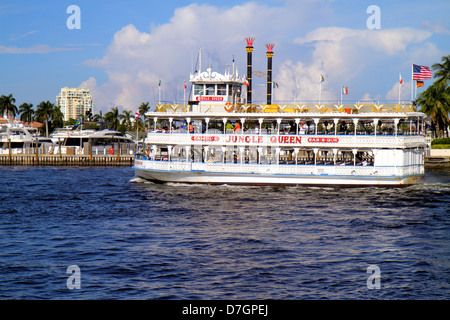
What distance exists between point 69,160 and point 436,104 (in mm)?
57479

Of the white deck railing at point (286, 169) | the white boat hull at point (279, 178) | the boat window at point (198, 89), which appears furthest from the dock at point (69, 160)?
the white deck railing at point (286, 169)

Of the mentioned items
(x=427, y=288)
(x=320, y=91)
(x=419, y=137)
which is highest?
(x=320, y=91)

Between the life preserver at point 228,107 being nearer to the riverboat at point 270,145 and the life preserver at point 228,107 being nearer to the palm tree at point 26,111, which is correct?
the riverboat at point 270,145

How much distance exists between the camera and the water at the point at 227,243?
17.2m

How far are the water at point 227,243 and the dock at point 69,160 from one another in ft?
117

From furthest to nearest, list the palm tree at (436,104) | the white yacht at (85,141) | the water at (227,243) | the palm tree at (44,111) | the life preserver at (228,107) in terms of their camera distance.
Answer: the palm tree at (44,111), the white yacht at (85,141), the palm tree at (436,104), the life preserver at (228,107), the water at (227,243)

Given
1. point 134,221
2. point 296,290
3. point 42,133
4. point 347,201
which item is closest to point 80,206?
point 134,221

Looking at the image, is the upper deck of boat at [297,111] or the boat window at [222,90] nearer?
the upper deck of boat at [297,111]

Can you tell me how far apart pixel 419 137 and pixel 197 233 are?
25.6 metres

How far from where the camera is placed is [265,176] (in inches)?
1631

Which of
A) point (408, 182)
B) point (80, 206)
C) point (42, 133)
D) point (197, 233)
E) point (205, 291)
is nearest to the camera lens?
point (205, 291)

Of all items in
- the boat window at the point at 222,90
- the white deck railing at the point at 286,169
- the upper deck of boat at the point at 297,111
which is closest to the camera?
the white deck railing at the point at 286,169

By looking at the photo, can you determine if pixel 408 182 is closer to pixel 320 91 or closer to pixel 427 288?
pixel 320 91

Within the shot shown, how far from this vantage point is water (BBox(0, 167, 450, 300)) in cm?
1716
